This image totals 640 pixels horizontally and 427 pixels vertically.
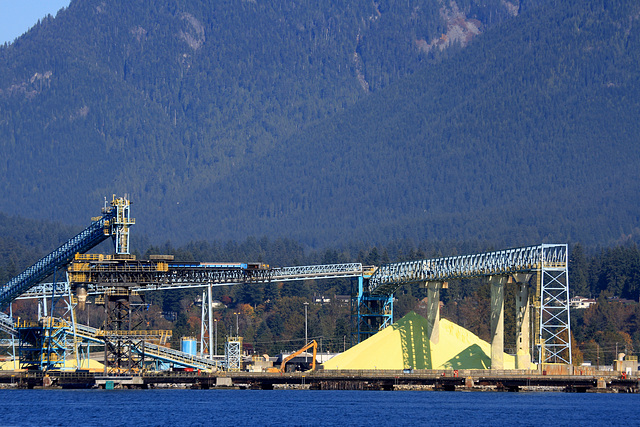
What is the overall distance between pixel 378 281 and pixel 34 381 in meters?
48.9

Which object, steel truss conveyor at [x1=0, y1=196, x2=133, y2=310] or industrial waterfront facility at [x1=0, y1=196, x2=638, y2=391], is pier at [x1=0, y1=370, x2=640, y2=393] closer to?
industrial waterfront facility at [x1=0, y1=196, x2=638, y2=391]

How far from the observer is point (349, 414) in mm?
98375

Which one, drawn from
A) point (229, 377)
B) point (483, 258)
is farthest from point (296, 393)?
point (483, 258)

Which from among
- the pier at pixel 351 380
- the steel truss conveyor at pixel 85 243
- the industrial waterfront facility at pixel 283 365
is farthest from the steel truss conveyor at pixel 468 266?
the steel truss conveyor at pixel 85 243

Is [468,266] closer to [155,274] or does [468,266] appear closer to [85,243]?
[155,274]

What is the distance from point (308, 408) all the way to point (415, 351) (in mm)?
32093

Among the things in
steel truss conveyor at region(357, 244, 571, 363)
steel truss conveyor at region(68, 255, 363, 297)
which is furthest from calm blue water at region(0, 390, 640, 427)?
steel truss conveyor at region(68, 255, 363, 297)

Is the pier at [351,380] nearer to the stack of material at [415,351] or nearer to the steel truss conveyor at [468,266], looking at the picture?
the stack of material at [415,351]

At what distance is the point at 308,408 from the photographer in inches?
4112

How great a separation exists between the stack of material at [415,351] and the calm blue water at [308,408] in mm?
9574

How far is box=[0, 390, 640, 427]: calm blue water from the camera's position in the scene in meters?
92.7

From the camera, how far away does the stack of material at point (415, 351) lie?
130875 millimetres

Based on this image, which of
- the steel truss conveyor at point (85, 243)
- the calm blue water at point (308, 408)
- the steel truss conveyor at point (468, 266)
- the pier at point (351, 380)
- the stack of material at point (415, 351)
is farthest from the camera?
the steel truss conveyor at point (85, 243)

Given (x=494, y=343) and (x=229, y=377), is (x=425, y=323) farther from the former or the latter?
(x=229, y=377)
